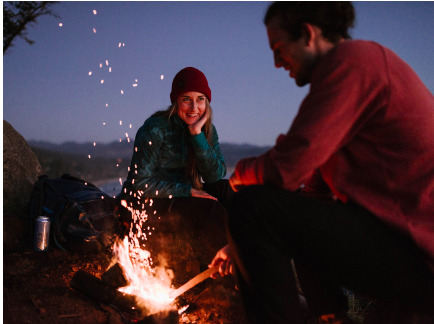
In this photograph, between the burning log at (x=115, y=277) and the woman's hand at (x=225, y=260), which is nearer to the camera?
the woman's hand at (x=225, y=260)

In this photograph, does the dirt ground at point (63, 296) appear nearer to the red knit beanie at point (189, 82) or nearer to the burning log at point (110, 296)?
the burning log at point (110, 296)

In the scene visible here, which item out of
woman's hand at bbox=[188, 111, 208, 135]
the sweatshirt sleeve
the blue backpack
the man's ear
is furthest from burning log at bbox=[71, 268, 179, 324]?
the man's ear

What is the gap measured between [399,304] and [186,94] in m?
2.61

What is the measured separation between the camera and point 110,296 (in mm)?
2658

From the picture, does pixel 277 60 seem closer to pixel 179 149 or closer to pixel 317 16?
pixel 317 16

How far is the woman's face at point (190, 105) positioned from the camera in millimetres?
3701

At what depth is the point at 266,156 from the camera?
5.79 feet

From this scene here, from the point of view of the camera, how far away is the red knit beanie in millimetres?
3623

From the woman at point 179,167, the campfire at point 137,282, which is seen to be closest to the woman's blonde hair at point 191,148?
the woman at point 179,167

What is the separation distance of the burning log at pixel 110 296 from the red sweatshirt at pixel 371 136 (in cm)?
145

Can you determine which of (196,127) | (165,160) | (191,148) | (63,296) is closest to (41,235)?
(63,296)

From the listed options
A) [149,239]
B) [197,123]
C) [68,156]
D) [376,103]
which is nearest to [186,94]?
[197,123]

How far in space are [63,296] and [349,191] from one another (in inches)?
85.0

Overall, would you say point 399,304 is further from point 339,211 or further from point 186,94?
point 186,94
